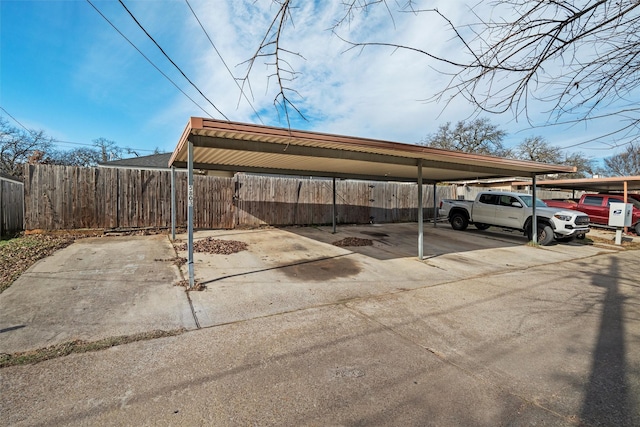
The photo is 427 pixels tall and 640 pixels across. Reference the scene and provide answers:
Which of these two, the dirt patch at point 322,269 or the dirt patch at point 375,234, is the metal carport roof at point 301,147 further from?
the dirt patch at point 375,234

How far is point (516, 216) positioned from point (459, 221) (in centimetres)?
223

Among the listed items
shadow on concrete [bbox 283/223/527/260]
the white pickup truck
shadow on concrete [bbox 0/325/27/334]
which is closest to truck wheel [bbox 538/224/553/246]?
the white pickup truck

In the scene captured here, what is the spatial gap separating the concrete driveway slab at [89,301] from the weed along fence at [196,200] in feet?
10.6

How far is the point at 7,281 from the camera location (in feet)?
14.5

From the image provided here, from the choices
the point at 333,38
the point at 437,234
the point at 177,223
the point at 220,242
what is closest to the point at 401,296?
the point at 333,38

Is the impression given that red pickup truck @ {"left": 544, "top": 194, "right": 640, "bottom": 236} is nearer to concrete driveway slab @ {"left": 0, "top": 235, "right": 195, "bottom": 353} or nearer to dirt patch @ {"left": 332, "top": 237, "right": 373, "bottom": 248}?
dirt patch @ {"left": 332, "top": 237, "right": 373, "bottom": 248}

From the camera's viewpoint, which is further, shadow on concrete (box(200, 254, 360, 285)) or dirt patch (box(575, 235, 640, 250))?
dirt patch (box(575, 235, 640, 250))

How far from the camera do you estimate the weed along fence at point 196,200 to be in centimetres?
855

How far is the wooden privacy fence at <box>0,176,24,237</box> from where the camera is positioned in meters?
7.47

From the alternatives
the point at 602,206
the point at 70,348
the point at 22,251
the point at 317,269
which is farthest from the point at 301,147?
the point at 602,206

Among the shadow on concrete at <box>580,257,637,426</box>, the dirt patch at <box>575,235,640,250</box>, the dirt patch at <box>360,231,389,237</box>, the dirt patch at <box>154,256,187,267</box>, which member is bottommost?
the shadow on concrete at <box>580,257,637,426</box>

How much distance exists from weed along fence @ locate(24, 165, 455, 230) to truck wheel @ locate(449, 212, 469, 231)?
2.99m

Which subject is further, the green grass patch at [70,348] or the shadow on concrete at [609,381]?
the green grass patch at [70,348]

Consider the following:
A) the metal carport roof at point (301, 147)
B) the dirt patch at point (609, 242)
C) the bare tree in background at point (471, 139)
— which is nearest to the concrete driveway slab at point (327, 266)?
the dirt patch at point (609, 242)
